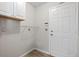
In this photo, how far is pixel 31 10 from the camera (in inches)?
124

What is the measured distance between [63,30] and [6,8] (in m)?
1.64

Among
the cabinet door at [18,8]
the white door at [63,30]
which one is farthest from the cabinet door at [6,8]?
the white door at [63,30]

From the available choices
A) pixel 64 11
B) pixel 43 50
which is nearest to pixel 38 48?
pixel 43 50

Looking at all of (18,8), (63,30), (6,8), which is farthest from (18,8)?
(63,30)

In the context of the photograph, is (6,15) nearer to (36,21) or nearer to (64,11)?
(64,11)

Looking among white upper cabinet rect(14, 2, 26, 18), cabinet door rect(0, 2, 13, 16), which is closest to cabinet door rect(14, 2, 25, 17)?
white upper cabinet rect(14, 2, 26, 18)

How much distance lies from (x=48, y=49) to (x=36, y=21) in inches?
49.2

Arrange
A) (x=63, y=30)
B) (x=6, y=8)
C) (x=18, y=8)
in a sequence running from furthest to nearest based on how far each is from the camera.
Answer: (x=63, y=30) < (x=18, y=8) < (x=6, y=8)

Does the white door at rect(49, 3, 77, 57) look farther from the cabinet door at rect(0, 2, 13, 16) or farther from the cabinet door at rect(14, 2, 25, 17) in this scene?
the cabinet door at rect(0, 2, 13, 16)

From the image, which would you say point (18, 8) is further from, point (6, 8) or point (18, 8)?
point (6, 8)

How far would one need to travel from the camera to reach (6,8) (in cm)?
149

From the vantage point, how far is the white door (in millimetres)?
2117

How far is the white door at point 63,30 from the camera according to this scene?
212 centimetres

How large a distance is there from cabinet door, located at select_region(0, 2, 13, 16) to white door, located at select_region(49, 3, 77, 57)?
145 cm
